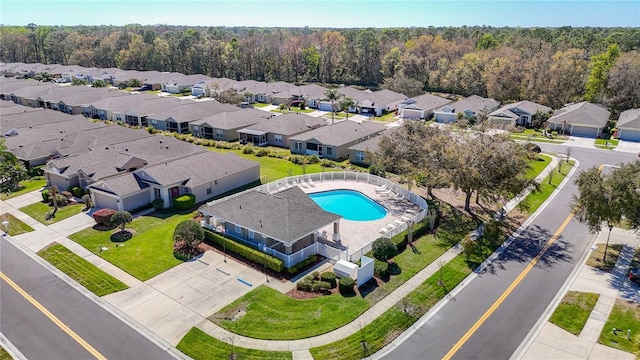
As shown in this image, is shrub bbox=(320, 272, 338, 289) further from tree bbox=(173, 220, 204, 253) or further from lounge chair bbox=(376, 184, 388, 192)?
lounge chair bbox=(376, 184, 388, 192)

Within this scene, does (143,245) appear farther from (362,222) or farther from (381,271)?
(381,271)

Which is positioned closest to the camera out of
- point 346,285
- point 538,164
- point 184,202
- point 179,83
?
point 346,285

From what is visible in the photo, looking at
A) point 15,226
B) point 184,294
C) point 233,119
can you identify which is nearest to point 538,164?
point 233,119

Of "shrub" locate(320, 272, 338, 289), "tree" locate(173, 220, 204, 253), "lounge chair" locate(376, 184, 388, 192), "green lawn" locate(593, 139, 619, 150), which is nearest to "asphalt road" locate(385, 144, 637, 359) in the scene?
"shrub" locate(320, 272, 338, 289)

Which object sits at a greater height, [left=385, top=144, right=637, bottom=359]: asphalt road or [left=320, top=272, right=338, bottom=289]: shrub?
[left=320, top=272, right=338, bottom=289]: shrub

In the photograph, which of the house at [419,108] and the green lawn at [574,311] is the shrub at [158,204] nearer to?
the green lawn at [574,311]

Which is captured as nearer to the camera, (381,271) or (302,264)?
(381,271)

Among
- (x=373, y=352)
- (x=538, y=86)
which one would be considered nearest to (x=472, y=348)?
(x=373, y=352)
